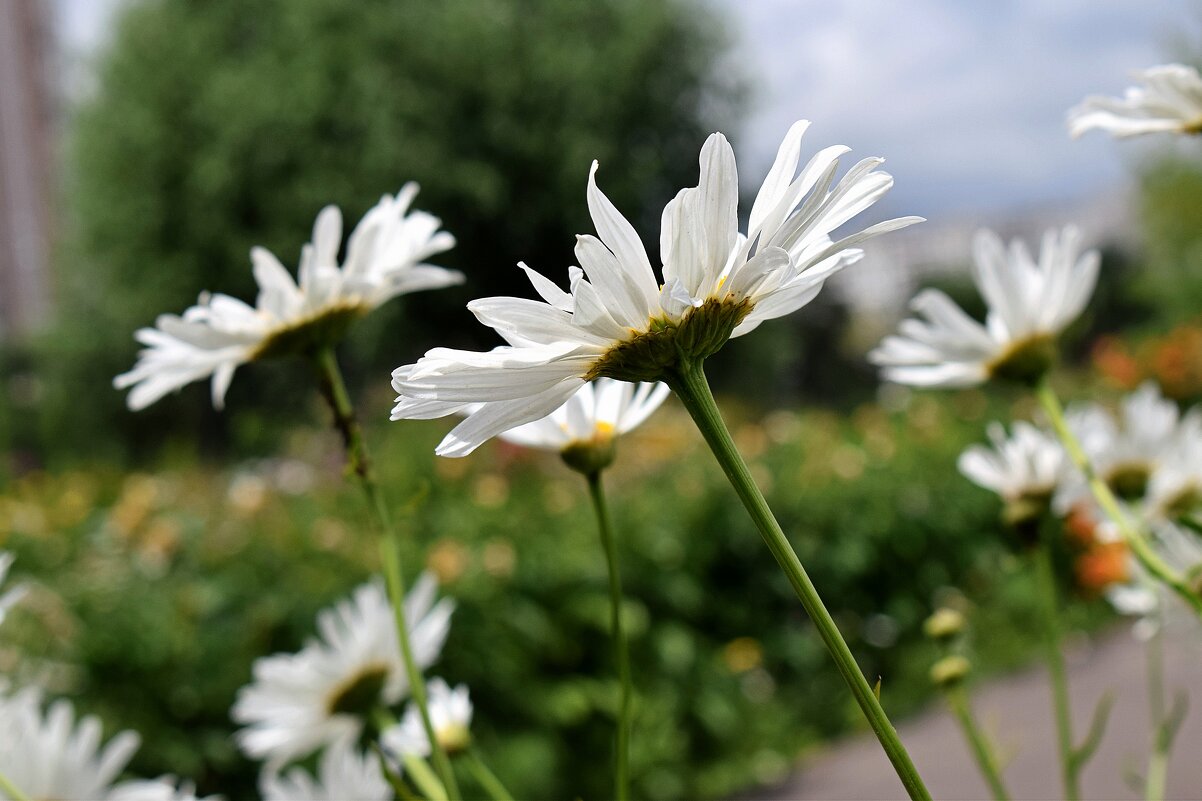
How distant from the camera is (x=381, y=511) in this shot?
0.47m

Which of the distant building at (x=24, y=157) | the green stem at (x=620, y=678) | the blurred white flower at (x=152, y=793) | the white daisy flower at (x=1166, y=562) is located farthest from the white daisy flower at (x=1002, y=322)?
the distant building at (x=24, y=157)

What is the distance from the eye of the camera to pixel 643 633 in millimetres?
2465

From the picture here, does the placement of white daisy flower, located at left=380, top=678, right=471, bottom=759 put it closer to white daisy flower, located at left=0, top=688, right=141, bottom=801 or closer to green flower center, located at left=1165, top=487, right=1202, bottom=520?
white daisy flower, located at left=0, top=688, right=141, bottom=801

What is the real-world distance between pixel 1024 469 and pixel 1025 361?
84 mm

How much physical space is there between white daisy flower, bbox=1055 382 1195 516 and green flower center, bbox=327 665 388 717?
0.39 metres

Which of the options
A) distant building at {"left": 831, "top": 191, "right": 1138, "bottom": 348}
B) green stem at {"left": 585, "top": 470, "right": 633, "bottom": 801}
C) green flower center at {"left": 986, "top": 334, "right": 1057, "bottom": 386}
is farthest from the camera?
distant building at {"left": 831, "top": 191, "right": 1138, "bottom": 348}

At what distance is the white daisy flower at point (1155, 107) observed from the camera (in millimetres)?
485

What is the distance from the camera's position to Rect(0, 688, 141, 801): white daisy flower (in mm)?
A: 497

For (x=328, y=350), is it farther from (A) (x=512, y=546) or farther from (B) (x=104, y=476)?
(B) (x=104, y=476)

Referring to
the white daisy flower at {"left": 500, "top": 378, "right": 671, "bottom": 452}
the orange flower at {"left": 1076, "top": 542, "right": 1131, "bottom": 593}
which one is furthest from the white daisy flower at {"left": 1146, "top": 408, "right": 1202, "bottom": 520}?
the orange flower at {"left": 1076, "top": 542, "right": 1131, "bottom": 593}

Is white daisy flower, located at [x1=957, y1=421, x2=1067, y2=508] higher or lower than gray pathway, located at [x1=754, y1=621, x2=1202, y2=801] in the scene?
higher

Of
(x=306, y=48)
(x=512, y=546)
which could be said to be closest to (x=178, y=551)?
(x=512, y=546)

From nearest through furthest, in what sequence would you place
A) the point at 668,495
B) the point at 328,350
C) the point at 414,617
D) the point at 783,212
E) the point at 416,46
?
the point at 783,212 → the point at 328,350 → the point at 414,617 → the point at 668,495 → the point at 416,46

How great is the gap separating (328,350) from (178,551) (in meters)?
1.73
